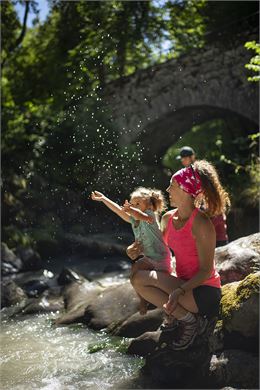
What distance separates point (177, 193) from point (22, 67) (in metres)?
18.6

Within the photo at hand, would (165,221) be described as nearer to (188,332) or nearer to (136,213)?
(136,213)

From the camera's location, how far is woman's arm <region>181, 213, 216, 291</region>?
396 centimetres

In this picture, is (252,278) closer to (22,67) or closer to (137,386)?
(137,386)

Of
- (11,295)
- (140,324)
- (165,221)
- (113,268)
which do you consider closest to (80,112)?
(113,268)

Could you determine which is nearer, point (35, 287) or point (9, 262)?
point (35, 287)

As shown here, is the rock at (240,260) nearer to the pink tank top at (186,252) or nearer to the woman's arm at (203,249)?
the pink tank top at (186,252)

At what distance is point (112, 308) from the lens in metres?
6.33

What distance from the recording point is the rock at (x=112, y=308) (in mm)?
6129

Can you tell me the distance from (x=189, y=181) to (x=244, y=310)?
44.5 inches

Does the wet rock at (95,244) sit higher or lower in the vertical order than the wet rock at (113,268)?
higher

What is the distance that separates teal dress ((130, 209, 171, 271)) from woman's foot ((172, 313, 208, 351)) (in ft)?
2.17

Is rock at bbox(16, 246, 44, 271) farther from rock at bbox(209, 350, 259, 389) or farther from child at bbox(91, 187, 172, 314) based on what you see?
rock at bbox(209, 350, 259, 389)

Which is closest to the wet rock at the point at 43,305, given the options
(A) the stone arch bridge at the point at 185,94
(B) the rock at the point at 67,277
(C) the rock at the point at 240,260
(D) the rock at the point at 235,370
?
(B) the rock at the point at 67,277

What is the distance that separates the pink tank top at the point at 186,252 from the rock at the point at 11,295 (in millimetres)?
4516
